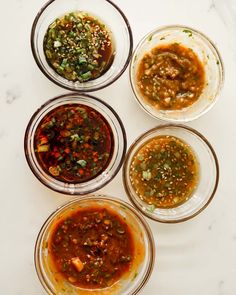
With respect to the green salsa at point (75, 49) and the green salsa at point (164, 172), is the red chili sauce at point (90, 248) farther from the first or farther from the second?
the green salsa at point (75, 49)

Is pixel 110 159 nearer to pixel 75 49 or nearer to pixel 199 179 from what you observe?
pixel 199 179

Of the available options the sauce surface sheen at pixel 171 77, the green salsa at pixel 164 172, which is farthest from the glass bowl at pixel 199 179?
the sauce surface sheen at pixel 171 77

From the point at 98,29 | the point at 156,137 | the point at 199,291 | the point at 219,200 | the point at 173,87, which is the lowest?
the point at 199,291

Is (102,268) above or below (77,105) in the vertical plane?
below

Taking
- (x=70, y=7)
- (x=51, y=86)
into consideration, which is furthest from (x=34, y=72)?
(x=70, y=7)

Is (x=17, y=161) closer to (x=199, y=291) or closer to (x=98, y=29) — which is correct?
(x=98, y=29)

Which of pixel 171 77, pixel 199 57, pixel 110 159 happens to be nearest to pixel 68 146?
pixel 110 159
